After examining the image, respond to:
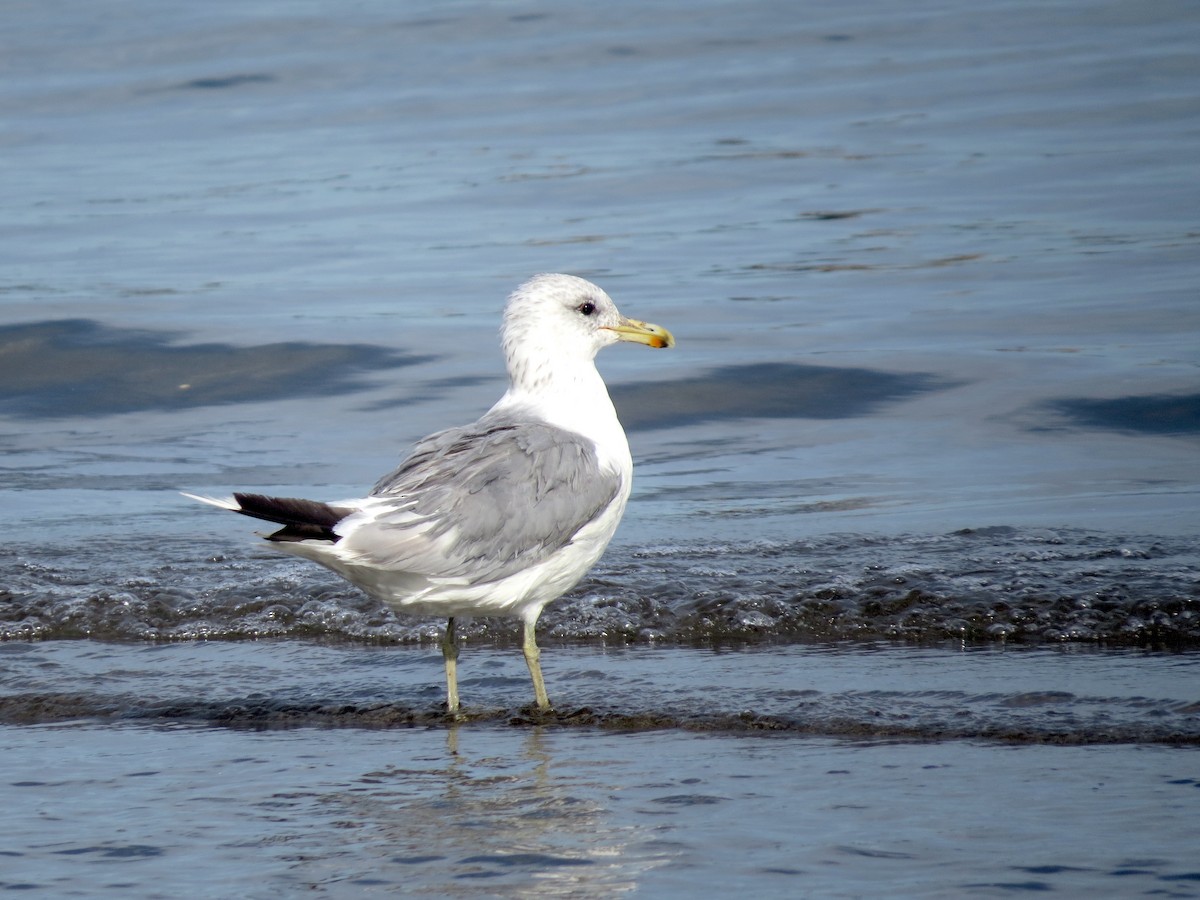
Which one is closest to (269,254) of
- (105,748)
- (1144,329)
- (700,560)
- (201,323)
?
(201,323)

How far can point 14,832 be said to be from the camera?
4.27m

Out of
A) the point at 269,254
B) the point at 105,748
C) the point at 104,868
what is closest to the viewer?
the point at 104,868

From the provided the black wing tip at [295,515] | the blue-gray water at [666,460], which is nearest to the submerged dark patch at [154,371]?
the blue-gray water at [666,460]

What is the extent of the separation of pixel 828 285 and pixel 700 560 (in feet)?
22.7

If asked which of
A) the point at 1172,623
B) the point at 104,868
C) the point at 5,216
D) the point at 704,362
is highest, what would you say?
the point at 5,216

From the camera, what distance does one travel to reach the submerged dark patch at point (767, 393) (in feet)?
35.4

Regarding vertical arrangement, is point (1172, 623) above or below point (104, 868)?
above

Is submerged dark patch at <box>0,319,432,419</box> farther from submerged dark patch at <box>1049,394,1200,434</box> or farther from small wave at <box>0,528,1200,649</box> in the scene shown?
submerged dark patch at <box>1049,394,1200,434</box>

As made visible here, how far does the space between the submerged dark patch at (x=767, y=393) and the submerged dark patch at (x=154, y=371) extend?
203 cm

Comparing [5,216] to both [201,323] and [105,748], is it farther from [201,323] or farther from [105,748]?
[105,748]

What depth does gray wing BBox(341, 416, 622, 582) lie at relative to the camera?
5.22 m

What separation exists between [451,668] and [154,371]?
7.51 metres

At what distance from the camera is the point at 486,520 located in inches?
210

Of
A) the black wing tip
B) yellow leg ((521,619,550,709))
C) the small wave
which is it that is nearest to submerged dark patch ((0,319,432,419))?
the small wave
